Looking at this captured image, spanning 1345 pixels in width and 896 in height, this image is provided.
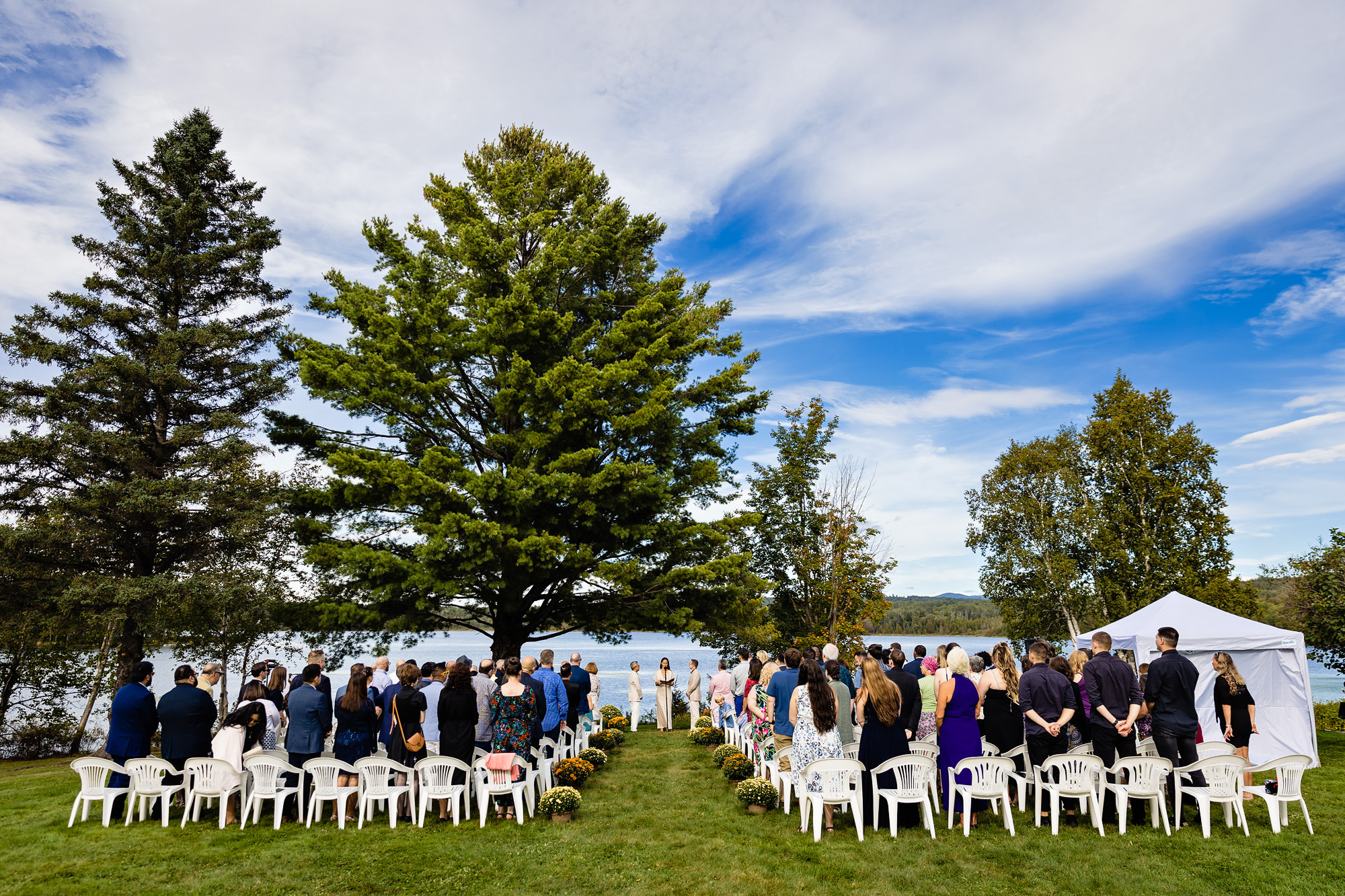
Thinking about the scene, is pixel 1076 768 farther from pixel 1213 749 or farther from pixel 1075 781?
pixel 1213 749

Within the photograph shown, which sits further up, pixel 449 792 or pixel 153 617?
pixel 153 617

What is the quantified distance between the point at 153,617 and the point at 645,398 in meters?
10.9

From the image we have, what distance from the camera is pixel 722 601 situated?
16.6 metres

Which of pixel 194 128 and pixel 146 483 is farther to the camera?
pixel 194 128

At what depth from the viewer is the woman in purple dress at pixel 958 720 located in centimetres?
698

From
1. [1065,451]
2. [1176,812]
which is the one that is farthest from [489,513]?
[1065,451]

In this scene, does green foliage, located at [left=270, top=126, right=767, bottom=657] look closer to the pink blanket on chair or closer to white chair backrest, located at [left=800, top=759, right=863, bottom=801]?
the pink blanket on chair

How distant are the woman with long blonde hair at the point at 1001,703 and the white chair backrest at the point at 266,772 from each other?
24.5ft

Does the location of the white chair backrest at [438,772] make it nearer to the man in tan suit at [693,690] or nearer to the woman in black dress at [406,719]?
the woman in black dress at [406,719]

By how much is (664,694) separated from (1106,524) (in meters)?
22.0

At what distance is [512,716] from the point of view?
7578mm

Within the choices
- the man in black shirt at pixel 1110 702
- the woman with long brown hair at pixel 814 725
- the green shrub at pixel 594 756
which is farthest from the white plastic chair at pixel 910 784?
the green shrub at pixel 594 756

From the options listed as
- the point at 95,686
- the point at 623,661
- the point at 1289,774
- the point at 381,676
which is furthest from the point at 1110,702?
the point at 623,661

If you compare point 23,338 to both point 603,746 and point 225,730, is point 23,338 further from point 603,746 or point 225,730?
point 603,746
